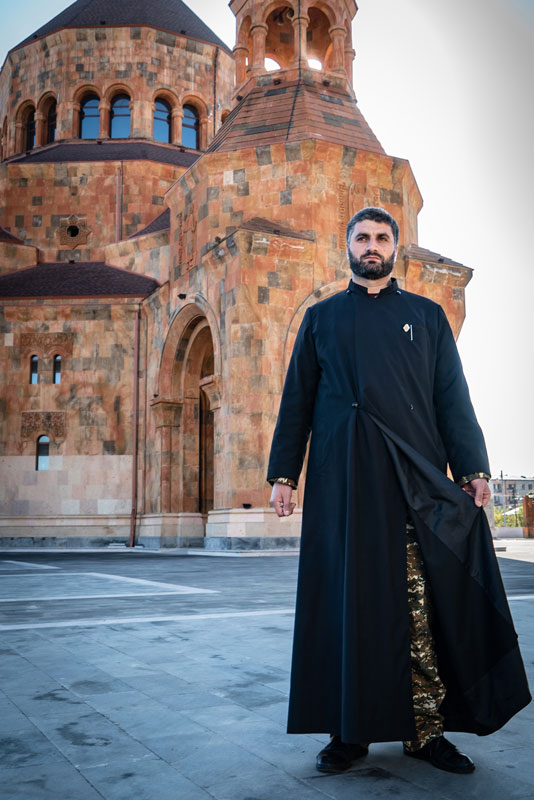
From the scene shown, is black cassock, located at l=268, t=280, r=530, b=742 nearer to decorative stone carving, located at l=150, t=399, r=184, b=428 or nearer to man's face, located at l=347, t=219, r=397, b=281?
man's face, located at l=347, t=219, r=397, b=281

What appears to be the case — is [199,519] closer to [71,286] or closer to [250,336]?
[250,336]

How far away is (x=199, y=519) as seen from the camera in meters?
21.5

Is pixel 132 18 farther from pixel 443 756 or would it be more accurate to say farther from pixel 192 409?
pixel 443 756

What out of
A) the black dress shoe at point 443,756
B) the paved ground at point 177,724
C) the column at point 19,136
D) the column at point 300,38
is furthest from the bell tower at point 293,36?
the black dress shoe at point 443,756

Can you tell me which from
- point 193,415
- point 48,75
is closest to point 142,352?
point 193,415

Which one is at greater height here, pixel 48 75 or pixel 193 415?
pixel 48 75

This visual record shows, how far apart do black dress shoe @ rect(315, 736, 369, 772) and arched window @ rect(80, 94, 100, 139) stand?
2879cm

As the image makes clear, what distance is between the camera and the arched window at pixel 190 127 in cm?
2919

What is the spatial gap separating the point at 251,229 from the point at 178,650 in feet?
48.4

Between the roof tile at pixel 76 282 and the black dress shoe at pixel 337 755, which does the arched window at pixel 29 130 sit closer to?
the roof tile at pixel 76 282

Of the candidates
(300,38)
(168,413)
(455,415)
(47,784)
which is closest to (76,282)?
(168,413)

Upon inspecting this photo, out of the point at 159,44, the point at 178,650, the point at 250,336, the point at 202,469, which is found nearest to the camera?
the point at 178,650

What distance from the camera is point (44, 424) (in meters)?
22.8

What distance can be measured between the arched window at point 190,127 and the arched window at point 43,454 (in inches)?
510
